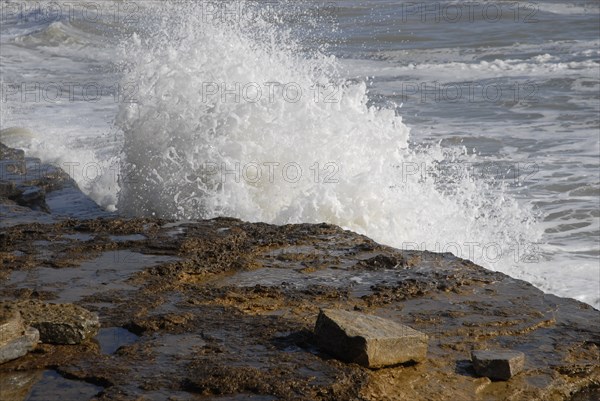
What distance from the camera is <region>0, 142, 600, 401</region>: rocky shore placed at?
3270 millimetres

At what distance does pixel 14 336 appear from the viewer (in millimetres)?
3285

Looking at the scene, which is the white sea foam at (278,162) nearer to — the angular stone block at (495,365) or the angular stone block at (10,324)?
the angular stone block at (495,365)

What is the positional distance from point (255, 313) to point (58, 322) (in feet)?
3.09

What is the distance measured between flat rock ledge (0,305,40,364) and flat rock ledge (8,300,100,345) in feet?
0.21

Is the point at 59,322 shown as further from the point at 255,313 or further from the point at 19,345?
the point at 255,313

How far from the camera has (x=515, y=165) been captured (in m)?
9.19

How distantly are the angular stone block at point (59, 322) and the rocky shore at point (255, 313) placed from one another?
0.02 m

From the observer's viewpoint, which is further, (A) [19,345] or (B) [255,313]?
(B) [255,313]

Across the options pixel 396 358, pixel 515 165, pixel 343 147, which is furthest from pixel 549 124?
pixel 396 358

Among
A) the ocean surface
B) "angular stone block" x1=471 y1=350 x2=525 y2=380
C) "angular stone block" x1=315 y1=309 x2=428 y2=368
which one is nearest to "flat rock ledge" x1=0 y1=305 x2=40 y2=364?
"angular stone block" x1=315 y1=309 x2=428 y2=368

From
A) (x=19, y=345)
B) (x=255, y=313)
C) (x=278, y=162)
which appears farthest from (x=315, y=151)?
(x=19, y=345)

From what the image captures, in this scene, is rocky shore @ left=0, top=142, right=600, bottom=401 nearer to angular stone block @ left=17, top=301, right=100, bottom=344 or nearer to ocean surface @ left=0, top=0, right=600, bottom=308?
angular stone block @ left=17, top=301, right=100, bottom=344

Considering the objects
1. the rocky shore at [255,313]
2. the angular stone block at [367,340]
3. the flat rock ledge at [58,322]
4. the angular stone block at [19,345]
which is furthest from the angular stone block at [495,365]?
the angular stone block at [19,345]

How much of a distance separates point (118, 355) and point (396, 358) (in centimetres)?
103
